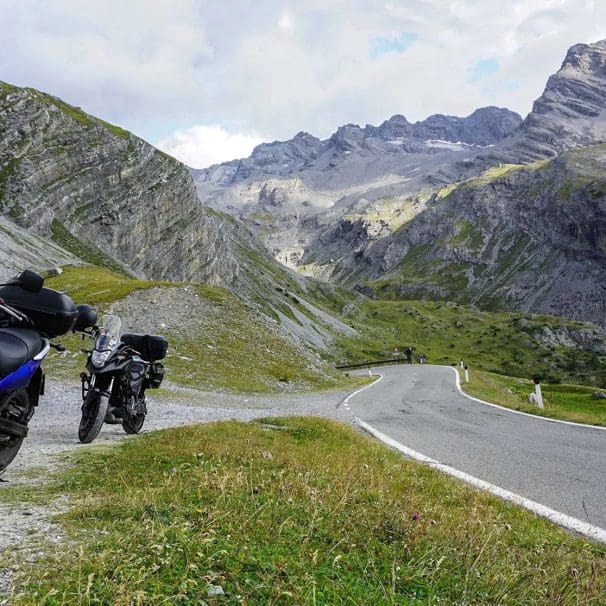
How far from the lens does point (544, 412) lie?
18.5 m

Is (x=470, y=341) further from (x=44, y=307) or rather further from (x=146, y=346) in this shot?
(x=44, y=307)

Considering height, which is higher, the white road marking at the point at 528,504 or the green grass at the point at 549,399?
the white road marking at the point at 528,504

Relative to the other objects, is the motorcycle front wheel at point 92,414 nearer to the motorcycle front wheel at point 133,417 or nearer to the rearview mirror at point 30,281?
the motorcycle front wheel at point 133,417

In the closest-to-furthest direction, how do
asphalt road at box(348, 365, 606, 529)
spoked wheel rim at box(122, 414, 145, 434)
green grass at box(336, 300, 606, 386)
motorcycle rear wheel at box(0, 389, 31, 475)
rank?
motorcycle rear wheel at box(0, 389, 31, 475) < asphalt road at box(348, 365, 606, 529) < spoked wheel rim at box(122, 414, 145, 434) < green grass at box(336, 300, 606, 386)

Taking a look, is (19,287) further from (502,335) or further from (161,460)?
(502,335)

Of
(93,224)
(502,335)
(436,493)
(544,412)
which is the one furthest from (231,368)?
(502,335)

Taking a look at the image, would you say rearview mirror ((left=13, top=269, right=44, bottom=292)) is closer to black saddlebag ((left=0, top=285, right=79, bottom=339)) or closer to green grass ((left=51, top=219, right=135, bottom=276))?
black saddlebag ((left=0, top=285, right=79, bottom=339))

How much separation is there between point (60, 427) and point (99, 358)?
4.26 metres

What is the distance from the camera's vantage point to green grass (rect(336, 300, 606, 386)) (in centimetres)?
11688

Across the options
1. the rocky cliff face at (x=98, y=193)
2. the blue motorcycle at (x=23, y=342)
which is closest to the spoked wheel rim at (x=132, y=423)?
the blue motorcycle at (x=23, y=342)


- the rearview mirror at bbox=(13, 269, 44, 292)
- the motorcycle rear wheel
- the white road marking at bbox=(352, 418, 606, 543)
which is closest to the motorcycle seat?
the motorcycle rear wheel

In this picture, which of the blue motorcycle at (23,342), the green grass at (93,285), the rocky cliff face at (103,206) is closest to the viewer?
the blue motorcycle at (23,342)

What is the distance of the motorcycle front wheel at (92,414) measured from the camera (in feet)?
32.9

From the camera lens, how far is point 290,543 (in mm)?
4125
